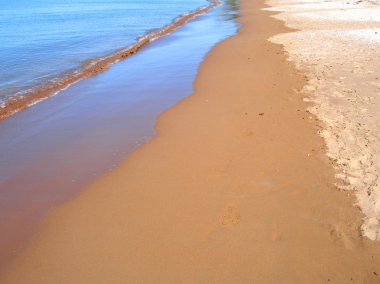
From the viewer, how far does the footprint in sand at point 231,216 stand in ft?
17.2

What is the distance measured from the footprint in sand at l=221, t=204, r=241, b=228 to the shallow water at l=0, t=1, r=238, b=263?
261 cm

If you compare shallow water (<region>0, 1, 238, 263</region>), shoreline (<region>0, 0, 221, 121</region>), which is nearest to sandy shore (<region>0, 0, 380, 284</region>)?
shallow water (<region>0, 1, 238, 263</region>)

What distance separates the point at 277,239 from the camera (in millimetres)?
4926

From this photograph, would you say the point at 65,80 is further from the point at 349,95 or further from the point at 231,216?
the point at 231,216

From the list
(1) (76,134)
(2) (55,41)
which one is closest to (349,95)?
(1) (76,134)

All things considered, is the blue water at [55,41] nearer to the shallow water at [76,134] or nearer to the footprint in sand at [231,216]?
the shallow water at [76,134]

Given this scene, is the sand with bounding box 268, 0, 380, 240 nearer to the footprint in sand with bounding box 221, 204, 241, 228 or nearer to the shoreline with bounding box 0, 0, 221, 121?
the footprint in sand with bounding box 221, 204, 241, 228

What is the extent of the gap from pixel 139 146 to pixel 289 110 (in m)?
3.84

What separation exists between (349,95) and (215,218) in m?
6.16

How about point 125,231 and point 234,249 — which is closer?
point 234,249

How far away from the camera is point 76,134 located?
8695 millimetres

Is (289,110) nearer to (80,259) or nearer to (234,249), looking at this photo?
(234,249)

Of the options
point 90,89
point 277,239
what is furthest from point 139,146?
point 90,89

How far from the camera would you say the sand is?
233 inches
